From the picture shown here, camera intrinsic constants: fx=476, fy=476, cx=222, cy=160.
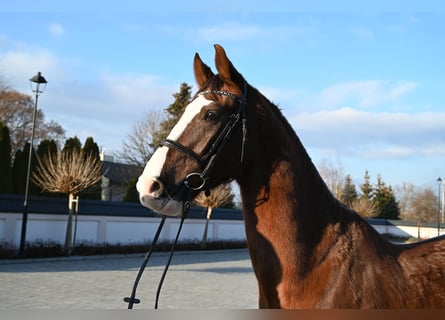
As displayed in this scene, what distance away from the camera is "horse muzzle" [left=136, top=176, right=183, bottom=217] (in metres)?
2.10

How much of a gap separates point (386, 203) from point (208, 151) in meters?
47.9

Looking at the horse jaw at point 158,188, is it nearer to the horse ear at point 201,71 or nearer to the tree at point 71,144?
the horse ear at point 201,71

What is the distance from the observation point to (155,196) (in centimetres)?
210

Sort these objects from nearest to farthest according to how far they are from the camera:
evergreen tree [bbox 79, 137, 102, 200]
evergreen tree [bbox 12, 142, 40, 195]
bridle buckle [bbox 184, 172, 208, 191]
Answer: bridle buckle [bbox 184, 172, 208, 191], evergreen tree [bbox 12, 142, 40, 195], evergreen tree [bbox 79, 137, 102, 200]

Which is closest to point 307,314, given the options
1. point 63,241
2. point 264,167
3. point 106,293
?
point 264,167

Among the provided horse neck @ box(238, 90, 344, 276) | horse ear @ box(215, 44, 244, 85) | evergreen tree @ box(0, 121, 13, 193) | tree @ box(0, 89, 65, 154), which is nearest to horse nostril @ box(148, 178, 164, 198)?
horse neck @ box(238, 90, 344, 276)

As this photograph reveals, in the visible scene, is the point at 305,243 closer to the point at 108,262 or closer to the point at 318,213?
the point at 318,213

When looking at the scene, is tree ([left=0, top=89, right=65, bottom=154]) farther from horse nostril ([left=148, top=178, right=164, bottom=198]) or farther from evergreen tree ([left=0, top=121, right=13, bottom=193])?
horse nostril ([left=148, top=178, right=164, bottom=198])

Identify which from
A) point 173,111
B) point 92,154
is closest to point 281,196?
point 92,154

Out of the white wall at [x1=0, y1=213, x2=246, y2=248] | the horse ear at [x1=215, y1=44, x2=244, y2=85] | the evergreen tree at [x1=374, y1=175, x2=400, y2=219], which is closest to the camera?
the horse ear at [x1=215, y1=44, x2=244, y2=85]

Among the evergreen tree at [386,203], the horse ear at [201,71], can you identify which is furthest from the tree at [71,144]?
the evergreen tree at [386,203]

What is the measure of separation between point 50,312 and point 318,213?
1.30 m

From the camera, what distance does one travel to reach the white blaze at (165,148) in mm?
2127

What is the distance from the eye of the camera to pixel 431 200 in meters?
45.1
